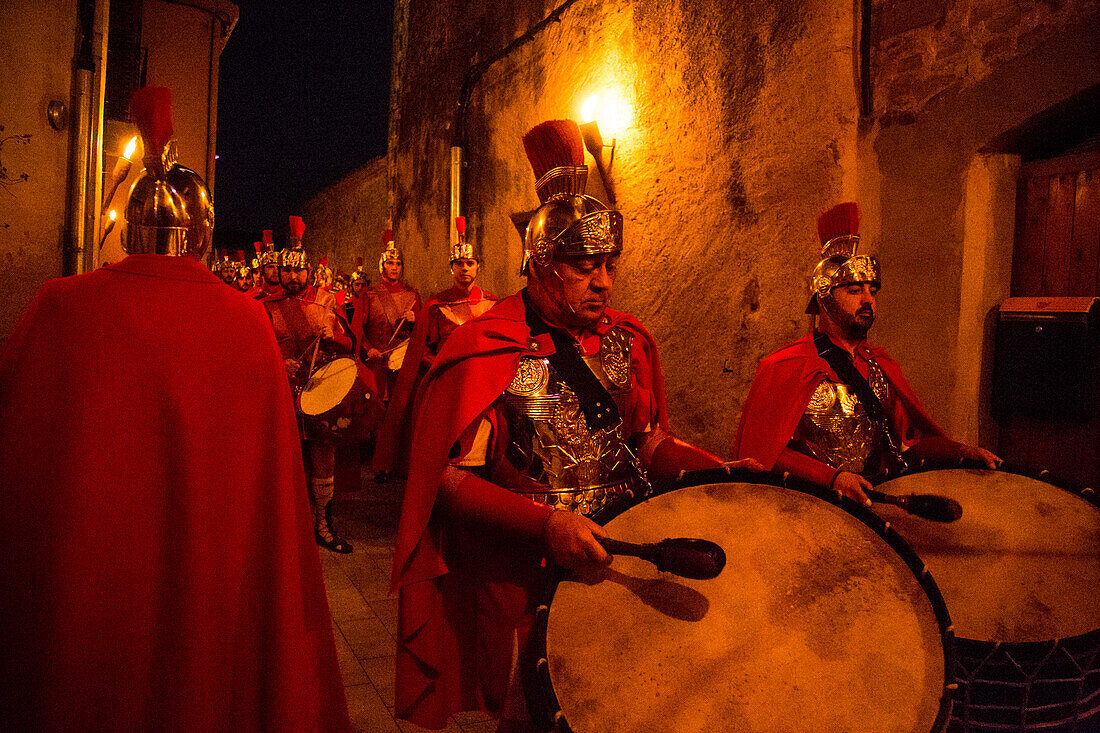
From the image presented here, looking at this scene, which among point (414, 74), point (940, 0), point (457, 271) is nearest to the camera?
point (940, 0)

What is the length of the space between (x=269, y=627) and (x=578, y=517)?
101 centimetres

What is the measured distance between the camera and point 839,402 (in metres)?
3.18

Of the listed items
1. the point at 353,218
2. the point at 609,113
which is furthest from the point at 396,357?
the point at 353,218

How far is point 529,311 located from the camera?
7.89 feet

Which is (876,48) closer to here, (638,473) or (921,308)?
(921,308)

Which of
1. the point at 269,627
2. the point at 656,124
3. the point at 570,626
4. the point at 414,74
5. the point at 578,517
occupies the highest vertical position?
Result: the point at 414,74

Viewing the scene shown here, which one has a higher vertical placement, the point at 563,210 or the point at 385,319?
the point at 563,210

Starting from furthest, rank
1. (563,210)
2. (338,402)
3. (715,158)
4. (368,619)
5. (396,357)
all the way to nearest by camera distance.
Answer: (396,357) < (715,158) < (338,402) < (368,619) < (563,210)

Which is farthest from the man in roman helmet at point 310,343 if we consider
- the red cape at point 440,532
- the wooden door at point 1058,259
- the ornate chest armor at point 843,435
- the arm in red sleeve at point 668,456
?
the wooden door at point 1058,259

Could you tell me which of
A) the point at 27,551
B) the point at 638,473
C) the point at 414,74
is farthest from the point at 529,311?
the point at 414,74

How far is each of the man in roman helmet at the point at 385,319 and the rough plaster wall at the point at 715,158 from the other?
9.15 ft

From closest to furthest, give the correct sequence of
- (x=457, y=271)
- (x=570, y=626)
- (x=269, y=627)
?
(x=570, y=626)
(x=269, y=627)
(x=457, y=271)

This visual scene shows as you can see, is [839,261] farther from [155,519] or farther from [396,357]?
[396,357]

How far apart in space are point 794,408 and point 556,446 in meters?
1.48
